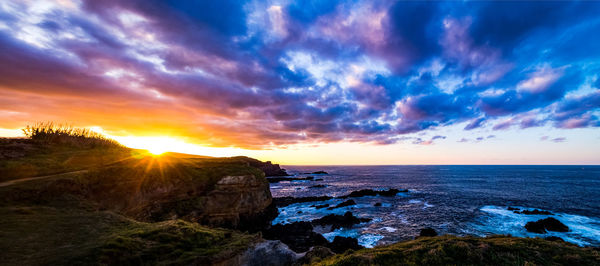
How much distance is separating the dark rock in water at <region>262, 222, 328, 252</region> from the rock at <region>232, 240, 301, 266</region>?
1579cm

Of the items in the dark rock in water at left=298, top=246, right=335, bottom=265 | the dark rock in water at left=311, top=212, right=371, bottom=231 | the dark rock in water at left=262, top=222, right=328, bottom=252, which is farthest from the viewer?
the dark rock in water at left=311, top=212, right=371, bottom=231

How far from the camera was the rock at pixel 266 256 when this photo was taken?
11.2 metres

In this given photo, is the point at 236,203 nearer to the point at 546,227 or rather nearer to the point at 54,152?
the point at 54,152

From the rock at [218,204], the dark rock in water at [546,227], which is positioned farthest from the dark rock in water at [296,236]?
the dark rock in water at [546,227]

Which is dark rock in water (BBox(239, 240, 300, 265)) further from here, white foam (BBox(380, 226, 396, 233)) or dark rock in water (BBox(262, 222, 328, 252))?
white foam (BBox(380, 226, 396, 233))

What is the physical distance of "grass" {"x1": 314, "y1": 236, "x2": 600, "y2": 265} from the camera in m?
9.76

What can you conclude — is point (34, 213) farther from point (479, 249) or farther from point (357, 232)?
point (357, 232)

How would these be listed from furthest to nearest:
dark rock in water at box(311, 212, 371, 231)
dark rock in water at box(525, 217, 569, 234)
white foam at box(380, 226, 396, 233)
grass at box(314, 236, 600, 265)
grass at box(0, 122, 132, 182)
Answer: dark rock in water at box(311, 212, 371, 231) < white foam at box(380, 226, 396, 233) < dark rock in water at box(525, 217, 569, 234) < grass at box(0, 122, 132, 182) < grass at box(314, 236, 600, 265)

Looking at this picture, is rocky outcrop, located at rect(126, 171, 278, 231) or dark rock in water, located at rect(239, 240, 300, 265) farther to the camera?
rocky outcrop, located at rect(126, 171, 278, 231)

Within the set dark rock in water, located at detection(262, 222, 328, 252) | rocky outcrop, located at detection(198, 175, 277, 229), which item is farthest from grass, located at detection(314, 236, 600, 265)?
rocky outcrop, located at detection(198, 175, 277, 229)

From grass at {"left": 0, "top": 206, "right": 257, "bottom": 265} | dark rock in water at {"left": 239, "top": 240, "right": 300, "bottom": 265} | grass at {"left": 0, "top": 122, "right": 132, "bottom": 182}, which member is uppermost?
grass at {"left": 0, "top": 122, "right": 132, "bottom": 182}

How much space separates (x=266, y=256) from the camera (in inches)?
461

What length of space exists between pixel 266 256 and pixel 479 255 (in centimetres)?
1039

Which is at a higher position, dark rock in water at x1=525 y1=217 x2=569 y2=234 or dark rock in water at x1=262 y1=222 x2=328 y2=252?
dark rock in water at x1=525 y1=217 x2=569 y2=234
